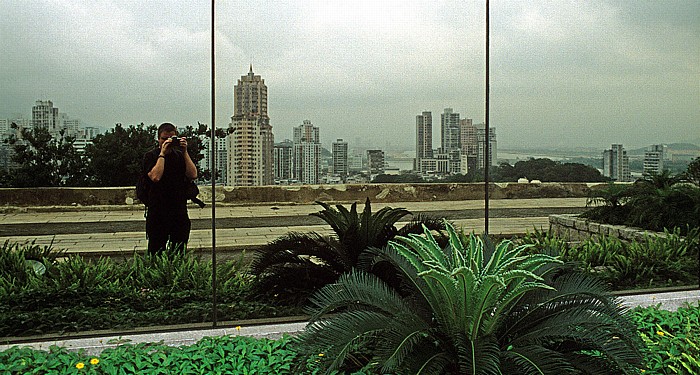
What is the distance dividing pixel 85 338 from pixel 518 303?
283 cm

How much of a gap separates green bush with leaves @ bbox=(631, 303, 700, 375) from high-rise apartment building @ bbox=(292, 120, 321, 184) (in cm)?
246

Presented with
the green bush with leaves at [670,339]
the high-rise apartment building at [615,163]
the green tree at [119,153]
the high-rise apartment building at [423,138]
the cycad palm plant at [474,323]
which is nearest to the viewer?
the cycad palm plant at [474,323]

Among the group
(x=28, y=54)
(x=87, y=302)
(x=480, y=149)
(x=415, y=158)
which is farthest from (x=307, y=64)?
(x=87, y=302)

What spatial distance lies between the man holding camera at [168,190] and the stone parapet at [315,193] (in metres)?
0.14

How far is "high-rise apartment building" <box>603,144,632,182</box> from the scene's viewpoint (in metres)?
6.35

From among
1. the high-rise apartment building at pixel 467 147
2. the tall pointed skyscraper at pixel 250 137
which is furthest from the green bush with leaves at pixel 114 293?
the high-rise apartment building at pixel 467 147

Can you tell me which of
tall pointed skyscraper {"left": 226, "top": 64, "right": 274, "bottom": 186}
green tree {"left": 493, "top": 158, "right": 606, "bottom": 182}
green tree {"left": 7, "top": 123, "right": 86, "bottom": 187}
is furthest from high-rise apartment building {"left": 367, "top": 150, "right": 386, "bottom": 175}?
green tree {"left": 7, "top": 123, "right": 86, "bottom": 187}

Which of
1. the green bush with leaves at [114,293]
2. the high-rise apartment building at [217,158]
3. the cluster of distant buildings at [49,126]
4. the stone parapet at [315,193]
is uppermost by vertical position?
the cluster of distant buildings at [49,126]

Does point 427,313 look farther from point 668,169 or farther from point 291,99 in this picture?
point 668,169

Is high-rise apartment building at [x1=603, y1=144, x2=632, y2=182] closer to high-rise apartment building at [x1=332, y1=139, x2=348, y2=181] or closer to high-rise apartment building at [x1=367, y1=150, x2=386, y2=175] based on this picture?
high-rise apartment building at [x1=367, y1=150, x2=386, y2=175]

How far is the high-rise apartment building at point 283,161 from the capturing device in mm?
5414

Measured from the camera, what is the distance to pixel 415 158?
225 inches

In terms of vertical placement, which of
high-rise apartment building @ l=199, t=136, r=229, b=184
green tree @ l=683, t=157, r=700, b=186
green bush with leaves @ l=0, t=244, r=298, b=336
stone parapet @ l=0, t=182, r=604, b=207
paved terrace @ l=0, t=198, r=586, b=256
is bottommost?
green bush with leaves @ l=0, t=244, r=298, b=336

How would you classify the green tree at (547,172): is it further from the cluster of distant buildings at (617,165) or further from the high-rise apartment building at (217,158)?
the high-rise apartment building at (217,158)
